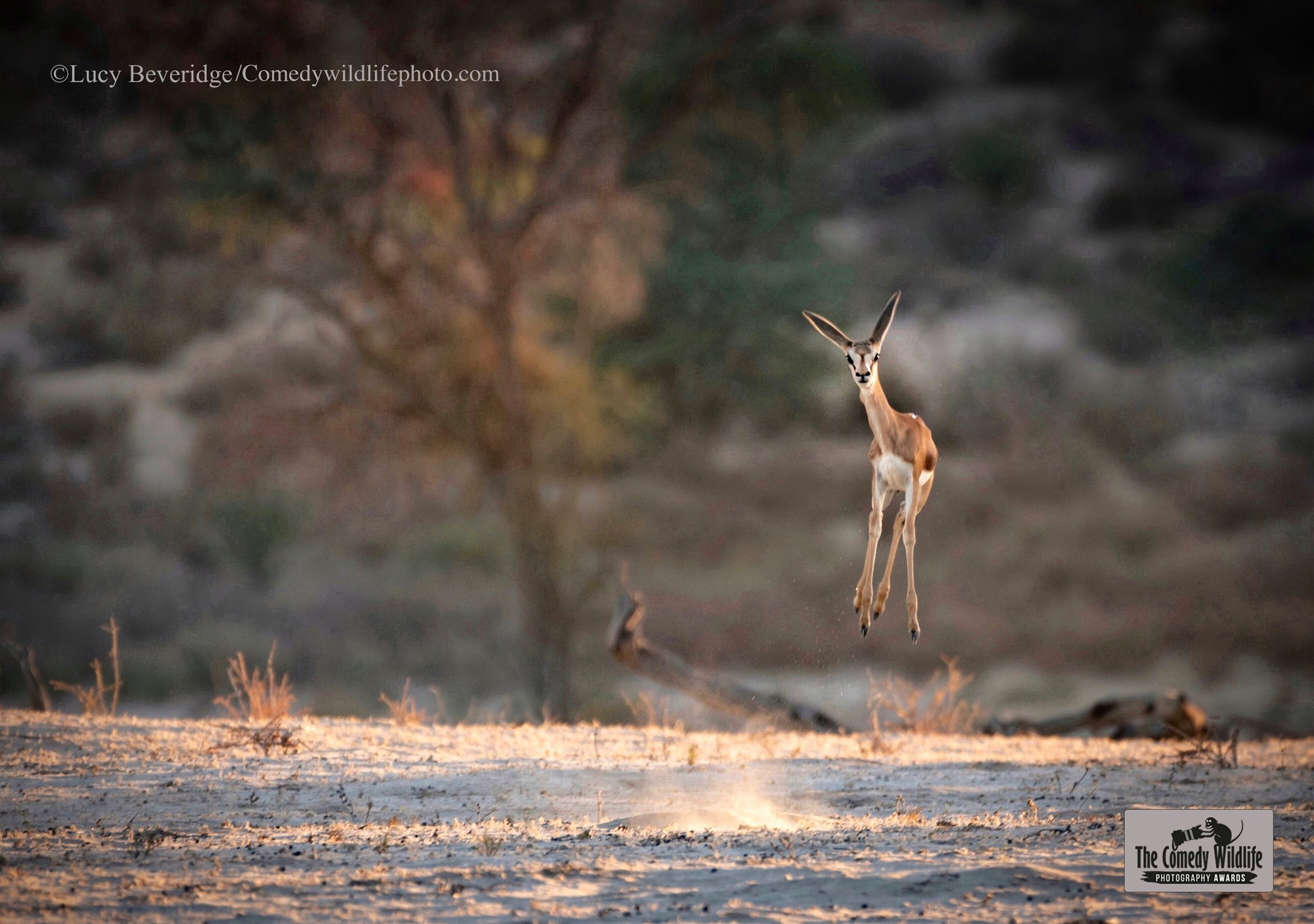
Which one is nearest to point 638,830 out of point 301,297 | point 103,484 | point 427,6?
point 301,297

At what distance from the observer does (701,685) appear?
12.0 meters

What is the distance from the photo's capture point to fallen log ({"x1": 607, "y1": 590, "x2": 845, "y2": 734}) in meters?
11.1

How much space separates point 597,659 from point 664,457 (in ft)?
12.1

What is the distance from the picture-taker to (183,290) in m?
18.9

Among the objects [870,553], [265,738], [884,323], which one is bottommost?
[265,738]

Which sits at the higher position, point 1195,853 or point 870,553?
point 870,553

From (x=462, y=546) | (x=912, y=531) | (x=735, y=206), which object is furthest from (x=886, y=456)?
(x=462, y=546)

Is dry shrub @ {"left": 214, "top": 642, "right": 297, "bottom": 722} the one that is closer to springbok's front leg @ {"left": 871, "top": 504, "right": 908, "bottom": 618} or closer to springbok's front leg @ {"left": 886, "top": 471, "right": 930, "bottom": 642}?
springbok's front leg @ {"left": 871, "top": 504, "right": 908, "bottom": 618}

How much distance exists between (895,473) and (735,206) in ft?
49.4

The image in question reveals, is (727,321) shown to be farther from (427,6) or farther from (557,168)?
(427,6)

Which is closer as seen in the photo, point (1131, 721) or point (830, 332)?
point (830, 332)

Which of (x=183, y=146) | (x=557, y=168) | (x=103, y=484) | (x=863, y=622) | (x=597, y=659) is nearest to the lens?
(x=863, y=622)

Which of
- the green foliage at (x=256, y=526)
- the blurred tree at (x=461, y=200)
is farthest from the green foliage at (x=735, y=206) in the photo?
the green foliage at (x=256, y=526)

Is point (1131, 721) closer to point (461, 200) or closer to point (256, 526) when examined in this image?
point (461, 200)
